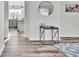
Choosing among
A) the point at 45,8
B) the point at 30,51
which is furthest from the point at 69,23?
the point at 30,51

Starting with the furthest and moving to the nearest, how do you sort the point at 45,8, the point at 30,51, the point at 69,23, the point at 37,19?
the point at 69,23, the point at 37,19, the point at 45,8, the point at 30,51

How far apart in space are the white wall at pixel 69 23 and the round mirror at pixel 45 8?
1.17 metres

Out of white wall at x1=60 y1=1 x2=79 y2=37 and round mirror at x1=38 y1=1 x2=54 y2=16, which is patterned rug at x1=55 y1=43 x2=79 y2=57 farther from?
white wall at x1=60 y1=1 x2=79 y2=37

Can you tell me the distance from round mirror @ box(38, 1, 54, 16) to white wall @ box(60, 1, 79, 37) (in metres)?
1.17

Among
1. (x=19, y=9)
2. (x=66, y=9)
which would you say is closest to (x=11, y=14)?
(x=19, y=9)

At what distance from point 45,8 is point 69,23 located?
1750 millimetres

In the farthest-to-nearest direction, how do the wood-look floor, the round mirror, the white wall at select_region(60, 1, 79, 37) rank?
1. the white wall at select_region(60, 1, 79, 37)
2. the round mirror
3. the wood-look floor

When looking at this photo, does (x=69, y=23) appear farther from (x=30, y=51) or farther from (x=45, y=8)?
(x=30, y=51)

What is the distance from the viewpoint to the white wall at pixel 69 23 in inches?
299

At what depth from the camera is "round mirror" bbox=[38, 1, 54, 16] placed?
21.1ft

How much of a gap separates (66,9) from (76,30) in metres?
1.06

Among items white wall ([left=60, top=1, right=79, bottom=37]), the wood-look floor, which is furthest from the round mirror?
the wood-look floor

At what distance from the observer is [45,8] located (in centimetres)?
643

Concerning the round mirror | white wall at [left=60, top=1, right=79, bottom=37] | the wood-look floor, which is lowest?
the wood-look floor
